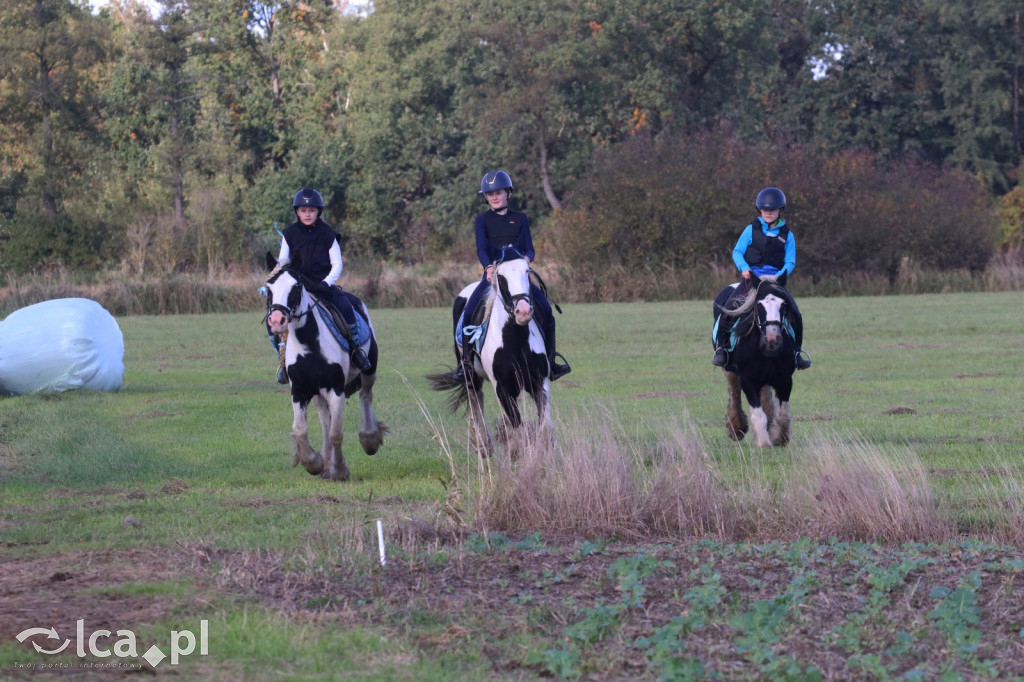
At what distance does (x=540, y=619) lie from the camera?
6.54 m

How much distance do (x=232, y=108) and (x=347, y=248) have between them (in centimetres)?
947

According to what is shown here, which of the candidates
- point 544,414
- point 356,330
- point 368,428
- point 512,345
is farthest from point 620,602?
Answer: point 368,428

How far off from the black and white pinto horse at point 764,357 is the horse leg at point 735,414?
0.27 m

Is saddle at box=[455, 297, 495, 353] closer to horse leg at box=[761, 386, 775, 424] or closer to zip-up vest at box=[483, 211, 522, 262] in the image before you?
zip-up vest at box=[483, 211, 522, 262]

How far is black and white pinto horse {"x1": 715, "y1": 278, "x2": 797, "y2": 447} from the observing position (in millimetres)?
12758

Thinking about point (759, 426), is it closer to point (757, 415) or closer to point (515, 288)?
point (757, 415)

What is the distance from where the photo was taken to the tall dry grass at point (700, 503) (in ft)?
27.8

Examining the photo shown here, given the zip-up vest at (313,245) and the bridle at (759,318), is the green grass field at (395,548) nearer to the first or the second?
the bridle at (759,318)

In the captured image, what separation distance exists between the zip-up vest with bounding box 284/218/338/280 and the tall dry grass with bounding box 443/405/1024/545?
375 cm

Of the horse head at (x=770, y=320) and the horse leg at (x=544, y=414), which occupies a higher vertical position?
the horse head at (x=770, y=320)

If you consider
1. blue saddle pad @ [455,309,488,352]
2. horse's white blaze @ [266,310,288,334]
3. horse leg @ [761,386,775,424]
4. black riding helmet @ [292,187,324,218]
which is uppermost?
black riding helmet @ [292,187,324,218]

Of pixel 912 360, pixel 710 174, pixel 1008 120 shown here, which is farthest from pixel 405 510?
pixel 1008 120

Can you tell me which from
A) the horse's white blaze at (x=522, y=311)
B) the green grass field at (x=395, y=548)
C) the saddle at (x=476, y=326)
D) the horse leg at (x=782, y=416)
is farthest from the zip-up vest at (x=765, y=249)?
the horse's white blaze at (x=522, y=311)

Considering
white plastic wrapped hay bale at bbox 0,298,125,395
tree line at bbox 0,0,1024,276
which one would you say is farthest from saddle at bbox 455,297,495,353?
tree line at bbox 0,0,1024,276
